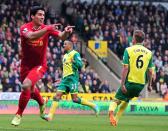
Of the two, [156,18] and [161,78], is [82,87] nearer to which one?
[161,78]

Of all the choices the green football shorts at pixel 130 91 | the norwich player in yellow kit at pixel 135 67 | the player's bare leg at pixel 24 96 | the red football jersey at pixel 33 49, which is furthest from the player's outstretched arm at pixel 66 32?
the green football shorts at pixel 130 91

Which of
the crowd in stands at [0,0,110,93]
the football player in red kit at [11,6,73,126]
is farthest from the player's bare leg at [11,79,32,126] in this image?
the crowd in stands at [0,0,110,93]

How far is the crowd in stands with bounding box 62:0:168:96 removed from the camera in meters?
37.9

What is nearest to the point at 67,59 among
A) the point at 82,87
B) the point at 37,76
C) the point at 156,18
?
the point at 37,76

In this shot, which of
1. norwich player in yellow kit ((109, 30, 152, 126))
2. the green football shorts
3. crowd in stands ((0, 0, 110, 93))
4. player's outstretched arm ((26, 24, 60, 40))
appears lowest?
crowd in stands ((0, 0, 110, 93))

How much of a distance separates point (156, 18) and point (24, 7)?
10036 mm

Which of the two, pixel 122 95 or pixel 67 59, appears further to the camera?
pixel 67 59

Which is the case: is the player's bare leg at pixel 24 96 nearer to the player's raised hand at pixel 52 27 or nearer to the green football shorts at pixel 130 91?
the player's raised hand at pixel 52 27

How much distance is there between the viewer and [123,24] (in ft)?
133

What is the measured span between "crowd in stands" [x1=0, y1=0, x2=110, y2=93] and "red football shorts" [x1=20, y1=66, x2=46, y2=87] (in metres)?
14.9

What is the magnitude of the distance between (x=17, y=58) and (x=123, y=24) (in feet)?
34.0

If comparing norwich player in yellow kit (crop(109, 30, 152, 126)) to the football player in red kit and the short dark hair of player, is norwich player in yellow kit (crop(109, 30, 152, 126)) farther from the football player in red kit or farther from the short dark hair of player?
the football player in red kit

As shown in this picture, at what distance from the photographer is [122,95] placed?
16703 mm

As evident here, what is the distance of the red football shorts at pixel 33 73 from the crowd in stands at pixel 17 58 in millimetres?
14949
